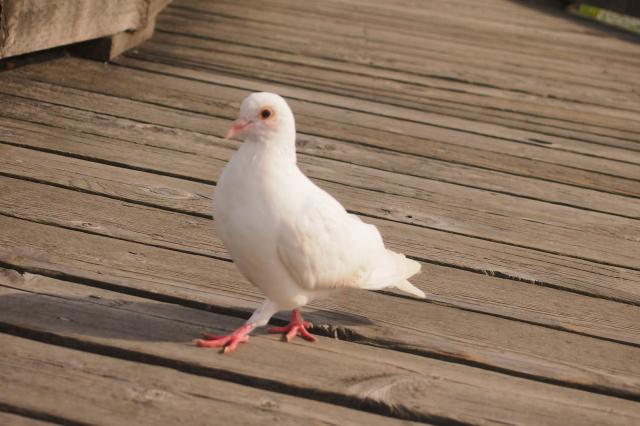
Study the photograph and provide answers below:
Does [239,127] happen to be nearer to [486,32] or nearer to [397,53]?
[397,53]

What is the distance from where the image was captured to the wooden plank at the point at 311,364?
180 cm

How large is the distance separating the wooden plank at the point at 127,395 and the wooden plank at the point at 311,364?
4 centimetres

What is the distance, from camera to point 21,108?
335 centimetres

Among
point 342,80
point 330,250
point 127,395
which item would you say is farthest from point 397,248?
point 342,80

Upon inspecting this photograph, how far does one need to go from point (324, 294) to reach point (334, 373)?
0.70ft

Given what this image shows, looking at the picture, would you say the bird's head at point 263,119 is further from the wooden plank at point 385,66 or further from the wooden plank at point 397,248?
the wooden plank at point 385,66

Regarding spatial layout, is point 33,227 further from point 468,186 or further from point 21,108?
point 468,186

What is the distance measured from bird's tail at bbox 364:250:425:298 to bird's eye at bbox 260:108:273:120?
0.48 metres

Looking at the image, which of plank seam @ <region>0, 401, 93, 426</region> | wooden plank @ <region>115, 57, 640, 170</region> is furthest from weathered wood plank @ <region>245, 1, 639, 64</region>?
plank seam @ <region>0, 401, 93, 426</region>

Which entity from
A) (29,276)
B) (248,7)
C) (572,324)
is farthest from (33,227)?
(248,7)

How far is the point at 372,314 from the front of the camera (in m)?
2.19

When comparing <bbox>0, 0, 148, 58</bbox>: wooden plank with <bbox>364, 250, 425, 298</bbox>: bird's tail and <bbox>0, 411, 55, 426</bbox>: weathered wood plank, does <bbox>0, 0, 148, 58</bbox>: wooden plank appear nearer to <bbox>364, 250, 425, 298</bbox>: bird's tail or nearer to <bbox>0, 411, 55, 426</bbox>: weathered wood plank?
<bbox>364, 250, 425, 298</bbox>: bird's tail

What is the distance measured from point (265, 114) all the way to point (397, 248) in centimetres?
94

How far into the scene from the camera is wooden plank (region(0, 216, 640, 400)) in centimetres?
203
